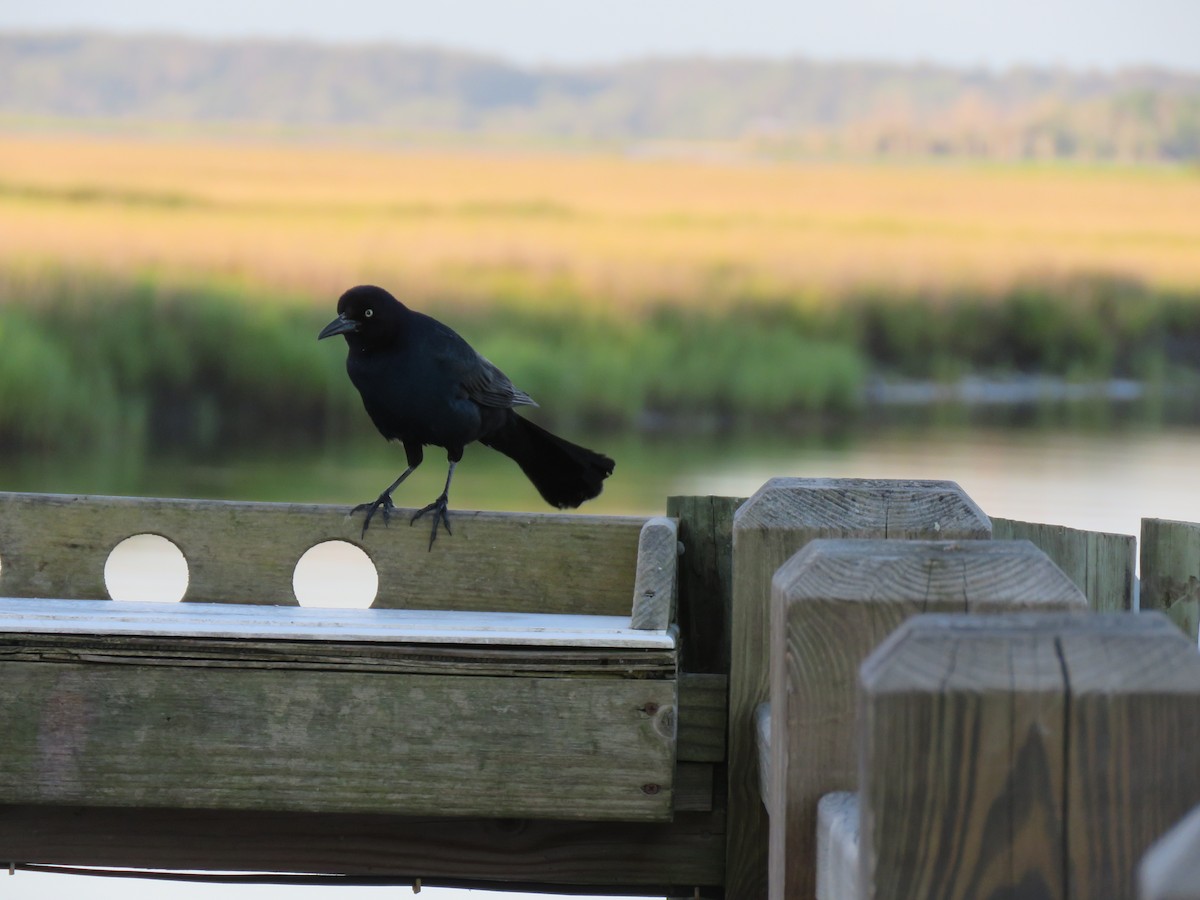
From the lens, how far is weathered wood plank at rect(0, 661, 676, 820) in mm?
1611

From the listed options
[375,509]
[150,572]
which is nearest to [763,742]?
[375,509]

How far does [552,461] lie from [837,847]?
2514 millimetres

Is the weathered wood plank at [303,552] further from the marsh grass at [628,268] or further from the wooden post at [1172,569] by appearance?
the marsh grass at [628,268]

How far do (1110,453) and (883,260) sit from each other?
6.10 feet

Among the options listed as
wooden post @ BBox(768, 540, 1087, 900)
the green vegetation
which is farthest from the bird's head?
the green vegetation

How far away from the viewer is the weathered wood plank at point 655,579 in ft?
5.38

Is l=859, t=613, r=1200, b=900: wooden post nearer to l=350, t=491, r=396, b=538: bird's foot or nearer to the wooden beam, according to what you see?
the wooden beam

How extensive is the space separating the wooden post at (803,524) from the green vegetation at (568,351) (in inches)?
237

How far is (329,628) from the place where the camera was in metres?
1.67

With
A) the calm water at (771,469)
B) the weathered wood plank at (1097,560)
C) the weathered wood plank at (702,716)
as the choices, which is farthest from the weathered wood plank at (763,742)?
the calm water at (771,469)

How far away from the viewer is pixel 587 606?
2.11 meters

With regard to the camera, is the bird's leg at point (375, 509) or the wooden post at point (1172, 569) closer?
the wooden post at point (1172, 569)

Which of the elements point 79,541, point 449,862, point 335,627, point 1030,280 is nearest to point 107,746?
point 335,627

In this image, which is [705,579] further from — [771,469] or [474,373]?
[771,469]
